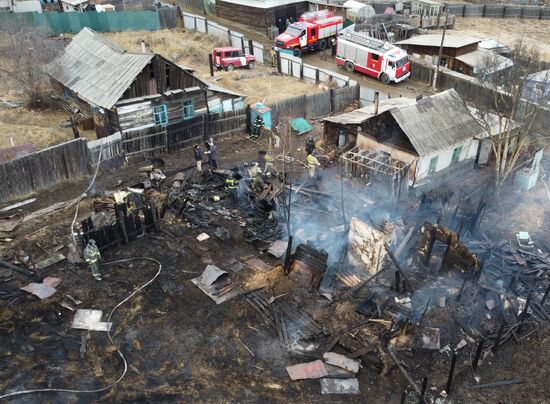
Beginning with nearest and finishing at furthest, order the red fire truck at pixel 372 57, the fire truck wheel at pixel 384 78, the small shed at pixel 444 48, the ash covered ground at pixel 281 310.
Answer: the ash covered ground at pixel 281 310 → the red fire truck at pixel 372 57 → the fire truck wheel at pixel 384 78 → the small shed at pixel 444 48

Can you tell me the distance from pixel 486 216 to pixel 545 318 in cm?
666

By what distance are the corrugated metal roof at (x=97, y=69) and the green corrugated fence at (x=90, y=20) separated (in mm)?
12396

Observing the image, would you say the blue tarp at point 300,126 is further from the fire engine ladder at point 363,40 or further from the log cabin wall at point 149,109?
the fire engine ladder at point 363,40

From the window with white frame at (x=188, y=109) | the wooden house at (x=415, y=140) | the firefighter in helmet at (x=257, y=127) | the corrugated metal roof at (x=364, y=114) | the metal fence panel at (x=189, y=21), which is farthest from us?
the metal fence panel at (x=189, y=21)

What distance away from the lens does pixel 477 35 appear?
4703 cm

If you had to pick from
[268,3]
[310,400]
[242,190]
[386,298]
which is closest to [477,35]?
[268,3]

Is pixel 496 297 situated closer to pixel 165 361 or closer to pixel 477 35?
pixel 165 361

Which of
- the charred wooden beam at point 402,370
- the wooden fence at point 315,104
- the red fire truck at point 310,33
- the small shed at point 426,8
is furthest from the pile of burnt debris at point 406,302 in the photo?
the small shed at point 426,8

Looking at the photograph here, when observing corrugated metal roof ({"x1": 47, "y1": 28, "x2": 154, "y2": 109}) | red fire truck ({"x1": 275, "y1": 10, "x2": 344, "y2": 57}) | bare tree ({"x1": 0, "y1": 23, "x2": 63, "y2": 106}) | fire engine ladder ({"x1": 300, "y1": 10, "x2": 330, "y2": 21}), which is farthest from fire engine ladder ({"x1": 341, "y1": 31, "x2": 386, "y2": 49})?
bare tree ({"x1": 0, "y1": 23, "x2": 63, "y2": 106})

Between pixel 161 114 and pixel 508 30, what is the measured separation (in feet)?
130

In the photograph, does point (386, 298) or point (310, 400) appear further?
point (386, 298)

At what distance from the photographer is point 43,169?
68.8 ft

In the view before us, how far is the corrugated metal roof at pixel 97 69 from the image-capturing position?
75.6 feet

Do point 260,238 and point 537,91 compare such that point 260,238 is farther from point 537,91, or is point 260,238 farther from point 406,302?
point 537,91
